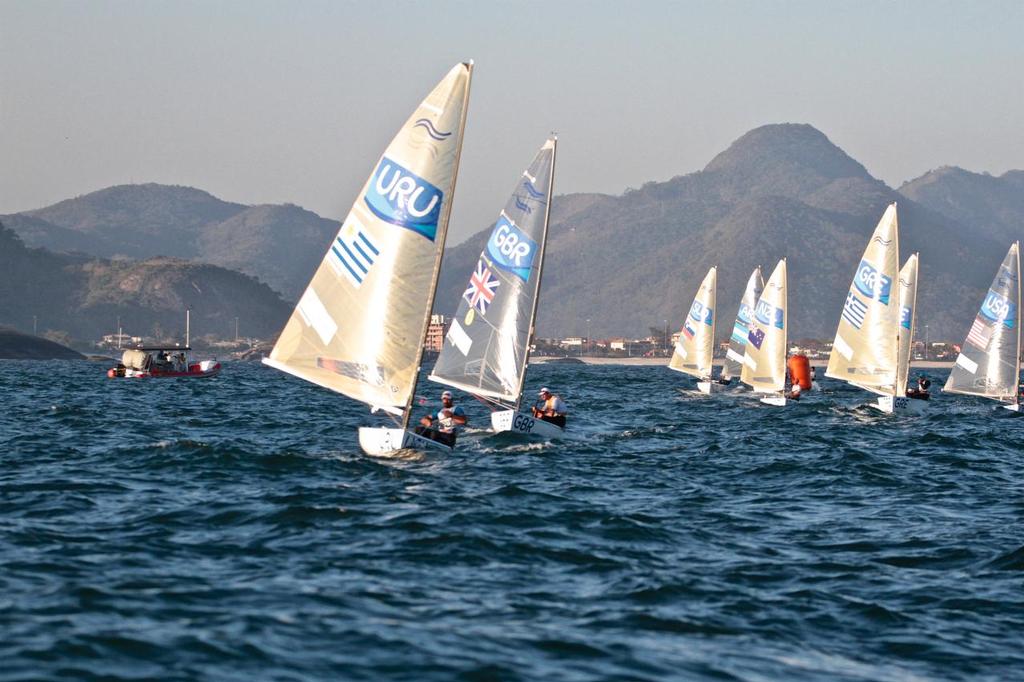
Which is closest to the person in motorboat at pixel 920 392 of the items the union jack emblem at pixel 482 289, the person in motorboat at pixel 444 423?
the union jack emblem at pixel 482 289

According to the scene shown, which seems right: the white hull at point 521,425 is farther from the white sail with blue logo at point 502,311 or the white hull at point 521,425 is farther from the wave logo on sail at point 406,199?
the wave logo on sail at point 406,199

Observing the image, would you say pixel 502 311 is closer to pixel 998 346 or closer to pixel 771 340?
pixel 771 340

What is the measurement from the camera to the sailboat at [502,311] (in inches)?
1547

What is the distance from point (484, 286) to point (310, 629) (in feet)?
86.6

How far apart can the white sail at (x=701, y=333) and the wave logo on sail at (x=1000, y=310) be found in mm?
21158

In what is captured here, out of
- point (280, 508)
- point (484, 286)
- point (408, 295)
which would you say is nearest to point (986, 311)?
point (484, 286)

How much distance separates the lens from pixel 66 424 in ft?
134

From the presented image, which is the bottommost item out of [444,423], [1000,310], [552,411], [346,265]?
[444,423]

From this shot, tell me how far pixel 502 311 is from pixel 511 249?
2.00 m

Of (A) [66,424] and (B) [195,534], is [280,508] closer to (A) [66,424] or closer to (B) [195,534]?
(B) [195,534]

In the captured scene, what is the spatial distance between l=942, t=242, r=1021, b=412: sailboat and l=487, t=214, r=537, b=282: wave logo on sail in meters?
32.0

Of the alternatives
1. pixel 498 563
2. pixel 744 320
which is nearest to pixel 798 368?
pixel 744 320

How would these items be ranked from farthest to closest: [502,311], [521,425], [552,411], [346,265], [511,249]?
[502,311], [511,249], [552,411], [521,425], [346,265]

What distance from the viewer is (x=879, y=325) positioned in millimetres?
58531
